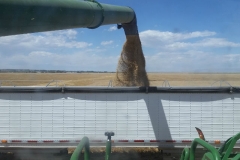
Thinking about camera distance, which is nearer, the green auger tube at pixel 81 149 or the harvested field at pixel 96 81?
the green auger tube at pixel 81 149

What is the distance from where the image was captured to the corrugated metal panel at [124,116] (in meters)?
8.38

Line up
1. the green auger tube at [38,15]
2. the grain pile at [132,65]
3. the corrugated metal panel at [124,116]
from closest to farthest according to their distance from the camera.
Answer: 1. the green auger tube at [38,15]
2. the corrugated metal panel at [124,116]
3. the grain pile at [132,65]

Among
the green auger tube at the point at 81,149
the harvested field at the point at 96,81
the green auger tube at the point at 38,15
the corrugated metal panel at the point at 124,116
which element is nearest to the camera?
the green auger tube at the point at 38,15

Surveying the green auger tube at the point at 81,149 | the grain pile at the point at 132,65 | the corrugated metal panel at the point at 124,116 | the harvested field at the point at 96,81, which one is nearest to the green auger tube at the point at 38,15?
the green auger tube at the point at 81,149

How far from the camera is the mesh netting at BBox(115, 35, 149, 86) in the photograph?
10.7 m

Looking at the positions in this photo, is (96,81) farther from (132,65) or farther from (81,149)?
(81,149)

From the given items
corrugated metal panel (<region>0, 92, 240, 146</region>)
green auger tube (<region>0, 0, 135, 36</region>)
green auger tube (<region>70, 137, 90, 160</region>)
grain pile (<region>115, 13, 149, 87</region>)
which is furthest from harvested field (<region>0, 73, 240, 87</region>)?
green auger tube (<region>70, 137, 90, 160</region>)

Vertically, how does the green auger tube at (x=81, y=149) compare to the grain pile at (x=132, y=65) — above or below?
below

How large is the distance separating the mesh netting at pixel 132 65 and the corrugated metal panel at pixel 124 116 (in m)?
2.39

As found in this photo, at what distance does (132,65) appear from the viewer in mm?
10922

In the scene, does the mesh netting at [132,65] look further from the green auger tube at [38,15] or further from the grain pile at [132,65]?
the green auger tube at [38,15]

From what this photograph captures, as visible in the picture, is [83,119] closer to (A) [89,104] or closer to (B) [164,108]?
(A) [89,104]

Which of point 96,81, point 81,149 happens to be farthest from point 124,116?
point 96,81

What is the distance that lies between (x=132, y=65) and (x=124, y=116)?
286 cm
